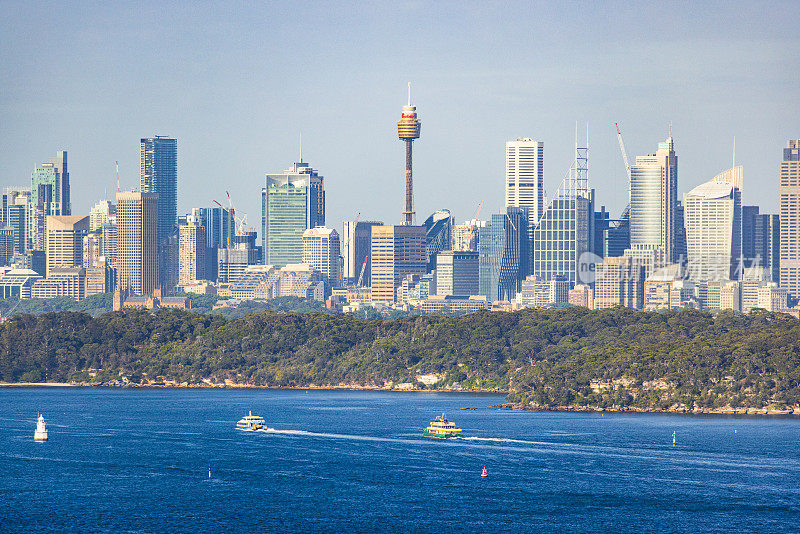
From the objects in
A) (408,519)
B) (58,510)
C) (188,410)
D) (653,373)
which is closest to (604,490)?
(408,519)

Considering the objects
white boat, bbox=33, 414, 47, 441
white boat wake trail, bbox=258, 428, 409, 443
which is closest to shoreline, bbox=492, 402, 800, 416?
white boat wake trail, bbox=258, 428, 409, 443

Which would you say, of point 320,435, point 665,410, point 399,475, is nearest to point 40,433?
point 320,435

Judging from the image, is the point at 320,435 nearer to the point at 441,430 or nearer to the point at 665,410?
the point at 441,430

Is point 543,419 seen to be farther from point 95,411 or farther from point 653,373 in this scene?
point 95,411

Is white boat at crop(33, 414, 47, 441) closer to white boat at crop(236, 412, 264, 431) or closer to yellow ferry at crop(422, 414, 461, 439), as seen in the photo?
white boat at crop(236, 412, 264, 431)

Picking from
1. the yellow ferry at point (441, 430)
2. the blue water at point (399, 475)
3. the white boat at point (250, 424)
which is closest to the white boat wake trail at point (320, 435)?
the blue water at point (399, 475)

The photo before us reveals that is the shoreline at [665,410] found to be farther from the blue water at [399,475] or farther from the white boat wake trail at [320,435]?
the white boat wake trail at [320,435]
